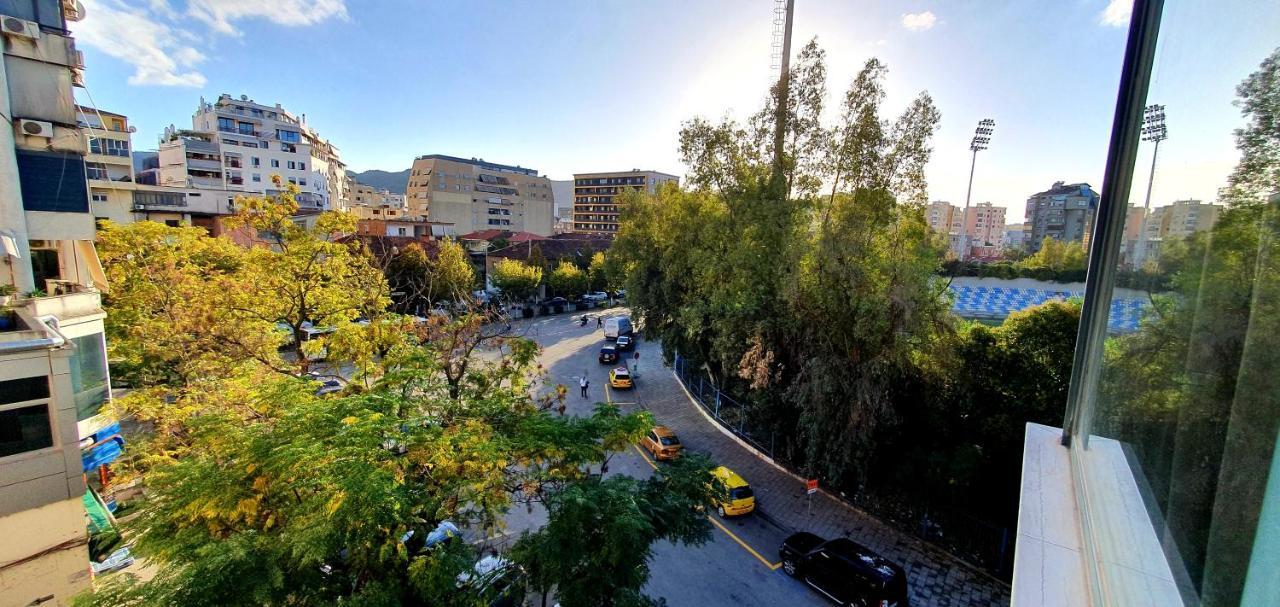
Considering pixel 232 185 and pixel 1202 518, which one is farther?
pixel 232 185

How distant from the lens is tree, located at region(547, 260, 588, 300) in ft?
106

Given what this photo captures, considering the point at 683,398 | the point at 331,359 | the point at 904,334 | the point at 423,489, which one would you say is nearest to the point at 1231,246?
the point at 423,489

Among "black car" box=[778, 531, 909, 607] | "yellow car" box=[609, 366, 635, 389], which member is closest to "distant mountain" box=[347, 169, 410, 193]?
"yellow car" box=[609, 366, 635, 389]

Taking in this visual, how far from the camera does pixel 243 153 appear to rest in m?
37.7

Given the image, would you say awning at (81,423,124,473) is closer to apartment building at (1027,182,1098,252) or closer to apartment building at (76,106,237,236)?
apartment building at (76,106,237,236)

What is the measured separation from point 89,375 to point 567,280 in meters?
24.3

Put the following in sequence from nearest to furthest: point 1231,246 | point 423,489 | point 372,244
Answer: point 1231,246, point 423,489, point 372,244

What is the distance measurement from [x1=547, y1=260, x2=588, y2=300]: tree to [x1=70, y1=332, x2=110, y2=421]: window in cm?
2320

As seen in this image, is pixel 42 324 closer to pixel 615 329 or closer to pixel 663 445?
pixel 663 445

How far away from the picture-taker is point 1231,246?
1.37 metres

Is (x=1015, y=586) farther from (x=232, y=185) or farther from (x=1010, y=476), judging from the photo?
(x=232, y=185)

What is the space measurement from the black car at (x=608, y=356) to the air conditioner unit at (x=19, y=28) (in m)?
17.6

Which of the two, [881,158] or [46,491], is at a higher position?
[881,158]

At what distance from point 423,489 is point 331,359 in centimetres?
351
